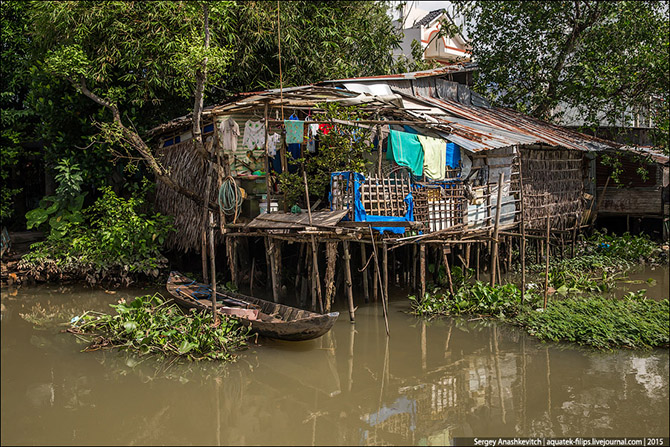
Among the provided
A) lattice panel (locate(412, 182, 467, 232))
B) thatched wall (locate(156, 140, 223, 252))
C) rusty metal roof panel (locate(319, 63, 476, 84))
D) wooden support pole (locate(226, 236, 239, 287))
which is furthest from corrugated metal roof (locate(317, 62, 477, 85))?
wooden support pole (locate(226, 236, 239, 287))

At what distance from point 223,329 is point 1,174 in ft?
27.0

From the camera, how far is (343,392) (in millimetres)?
6609

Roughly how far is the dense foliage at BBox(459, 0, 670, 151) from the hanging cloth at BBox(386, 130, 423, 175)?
6764 millimetres

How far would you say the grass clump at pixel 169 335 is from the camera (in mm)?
7340

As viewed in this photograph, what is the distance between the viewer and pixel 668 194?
15.7 m

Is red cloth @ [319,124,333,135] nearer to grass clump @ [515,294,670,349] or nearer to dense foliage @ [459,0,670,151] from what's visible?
grass clump @ [515,294,670,349]

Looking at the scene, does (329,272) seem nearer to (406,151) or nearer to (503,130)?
(406,151)

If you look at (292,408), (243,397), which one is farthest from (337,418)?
(243,397)

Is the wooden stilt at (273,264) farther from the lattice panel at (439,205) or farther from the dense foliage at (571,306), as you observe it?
the lattice panel at (439,205)

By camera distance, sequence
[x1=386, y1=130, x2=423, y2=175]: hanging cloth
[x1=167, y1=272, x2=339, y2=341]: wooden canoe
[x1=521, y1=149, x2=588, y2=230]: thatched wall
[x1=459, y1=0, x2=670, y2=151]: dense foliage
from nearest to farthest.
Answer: [x1=167, y1=272, x2=339, y2=341]: wooden canoe
[x1=386, y1=130, x2=423, y2=175]: hanging cloth
[x1=521, y1=149, x2=588, y2=230]: thatched wall
[x1=459, y1=0, x2=670, y2=151]: dense foliage

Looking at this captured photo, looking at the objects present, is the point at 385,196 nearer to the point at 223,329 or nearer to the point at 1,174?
the point at 223,329

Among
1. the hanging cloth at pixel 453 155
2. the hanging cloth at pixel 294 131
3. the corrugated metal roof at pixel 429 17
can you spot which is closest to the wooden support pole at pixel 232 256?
the hanging cloth at pixel 294 131

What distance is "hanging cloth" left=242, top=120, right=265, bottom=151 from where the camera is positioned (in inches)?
383

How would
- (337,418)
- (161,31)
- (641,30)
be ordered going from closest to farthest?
(337,418) < (161,31) < (641,30)
